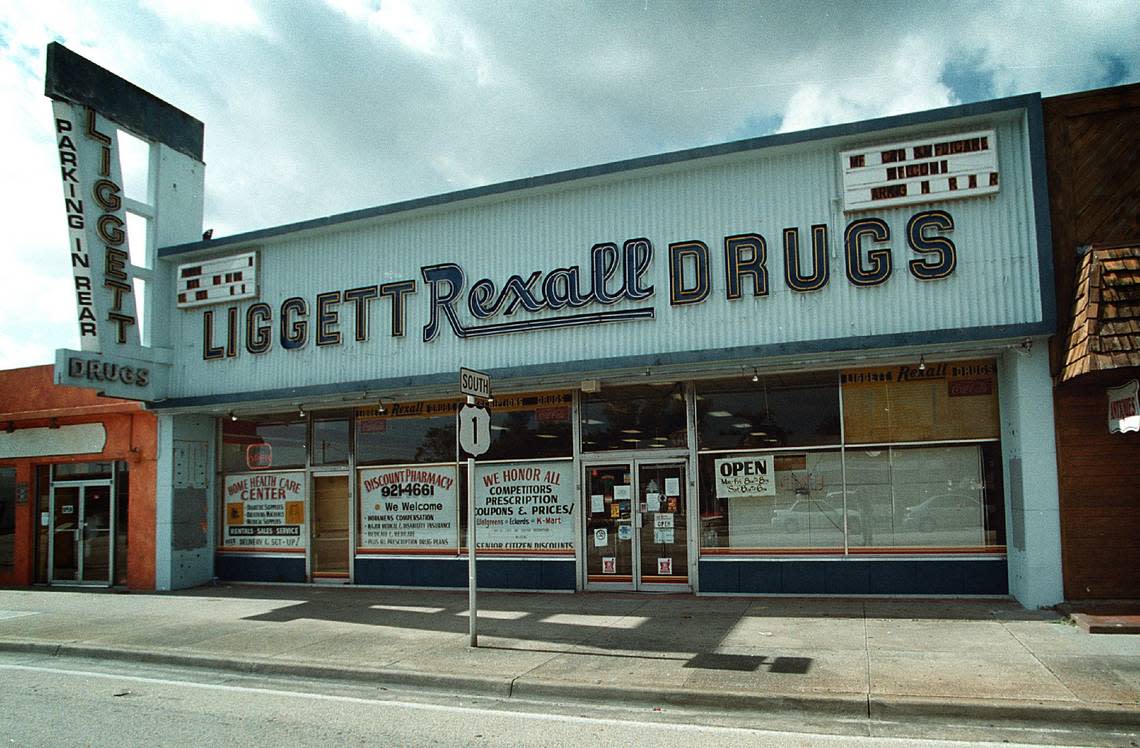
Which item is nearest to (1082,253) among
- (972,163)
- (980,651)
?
(972,163)

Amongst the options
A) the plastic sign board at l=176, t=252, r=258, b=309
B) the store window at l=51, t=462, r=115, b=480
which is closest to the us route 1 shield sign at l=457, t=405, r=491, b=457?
the plastic sign board at l=176, t=252, r=258, b=309

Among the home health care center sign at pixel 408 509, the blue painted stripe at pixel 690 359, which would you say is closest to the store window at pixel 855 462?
the blue painted stripe at pixel 690 359

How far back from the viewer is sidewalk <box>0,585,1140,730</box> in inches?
308

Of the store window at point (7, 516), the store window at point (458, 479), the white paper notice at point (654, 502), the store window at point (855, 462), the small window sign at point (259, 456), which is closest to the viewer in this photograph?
the store window at point (855, 462)

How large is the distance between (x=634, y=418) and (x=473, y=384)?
4272 millimetres

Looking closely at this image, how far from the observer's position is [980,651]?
9.25 metres

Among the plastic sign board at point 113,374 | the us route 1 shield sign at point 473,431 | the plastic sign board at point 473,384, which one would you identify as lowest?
the us route 1 shield sign at point 473,431

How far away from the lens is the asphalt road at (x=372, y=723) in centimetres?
706

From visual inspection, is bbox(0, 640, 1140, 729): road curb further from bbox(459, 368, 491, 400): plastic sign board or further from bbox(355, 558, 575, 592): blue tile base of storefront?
bbox(355, 558, 575, 592): blue tile base of storefront

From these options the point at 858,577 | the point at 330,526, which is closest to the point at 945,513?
the point at 858,577

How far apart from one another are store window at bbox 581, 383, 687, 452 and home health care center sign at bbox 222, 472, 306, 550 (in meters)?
5.98

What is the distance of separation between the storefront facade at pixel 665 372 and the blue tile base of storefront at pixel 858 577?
3 centimetres

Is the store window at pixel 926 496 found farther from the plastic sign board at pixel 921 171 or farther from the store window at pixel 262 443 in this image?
the store window at pixel 262 443

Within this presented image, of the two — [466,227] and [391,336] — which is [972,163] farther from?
[391,336]
